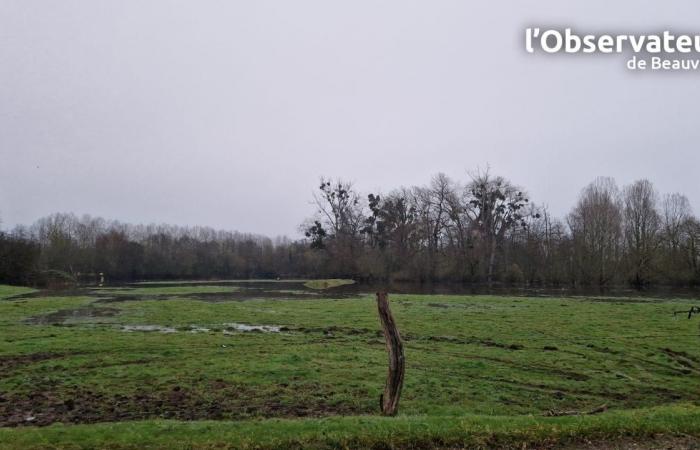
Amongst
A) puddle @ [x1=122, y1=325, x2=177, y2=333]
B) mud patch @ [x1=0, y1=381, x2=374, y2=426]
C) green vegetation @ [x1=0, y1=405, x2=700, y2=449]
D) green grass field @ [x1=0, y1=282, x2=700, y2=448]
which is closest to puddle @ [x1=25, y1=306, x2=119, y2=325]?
green grass field @ [x1=0, y1=282, x2=700, y2=448]

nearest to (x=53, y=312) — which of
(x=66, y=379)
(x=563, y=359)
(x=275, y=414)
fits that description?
(x=66, y=379)

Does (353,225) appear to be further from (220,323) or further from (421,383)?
(421,383)

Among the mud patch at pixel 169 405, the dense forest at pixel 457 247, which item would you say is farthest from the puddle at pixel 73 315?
the dense forest at pixel 457 247

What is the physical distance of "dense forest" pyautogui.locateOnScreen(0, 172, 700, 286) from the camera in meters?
67.3

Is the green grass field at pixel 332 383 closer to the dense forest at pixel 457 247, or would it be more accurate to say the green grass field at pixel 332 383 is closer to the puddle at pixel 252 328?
the puddle at pixel 252 328

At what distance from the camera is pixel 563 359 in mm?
14938

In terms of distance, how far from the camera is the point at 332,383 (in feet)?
38.3

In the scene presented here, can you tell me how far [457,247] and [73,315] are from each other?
69215 millimetres

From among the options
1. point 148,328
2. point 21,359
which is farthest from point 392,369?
point 148,328

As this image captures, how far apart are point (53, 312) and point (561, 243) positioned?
72803 millimetres

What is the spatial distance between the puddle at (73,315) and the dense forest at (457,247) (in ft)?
139

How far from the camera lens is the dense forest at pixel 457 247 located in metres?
→ 67.3

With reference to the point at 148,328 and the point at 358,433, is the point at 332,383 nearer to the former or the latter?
the point at 358,433

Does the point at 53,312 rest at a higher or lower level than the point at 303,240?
lower
